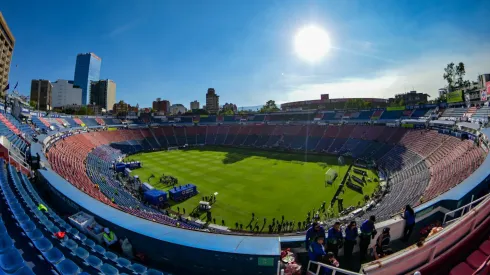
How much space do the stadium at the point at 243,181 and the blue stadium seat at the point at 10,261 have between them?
3.59 feet

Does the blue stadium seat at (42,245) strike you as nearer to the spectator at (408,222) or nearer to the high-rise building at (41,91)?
the spectator at (408,222)

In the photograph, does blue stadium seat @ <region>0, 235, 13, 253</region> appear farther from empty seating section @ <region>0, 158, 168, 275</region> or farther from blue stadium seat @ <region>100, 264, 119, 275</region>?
blue stadium seat @ <region>100, 264, 119, 275</region>

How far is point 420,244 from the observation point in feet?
15.7

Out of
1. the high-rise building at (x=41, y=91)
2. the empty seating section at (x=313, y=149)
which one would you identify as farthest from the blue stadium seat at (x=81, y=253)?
the high-rise building at (x=41, y=91)

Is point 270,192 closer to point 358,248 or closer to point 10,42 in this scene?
point 358,248

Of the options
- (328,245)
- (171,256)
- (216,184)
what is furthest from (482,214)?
(216,184)

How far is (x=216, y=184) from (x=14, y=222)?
84.3ft

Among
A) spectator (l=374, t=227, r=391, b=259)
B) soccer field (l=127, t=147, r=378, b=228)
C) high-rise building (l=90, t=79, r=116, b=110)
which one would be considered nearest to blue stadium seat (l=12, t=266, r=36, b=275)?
spectator (l=374, t=227, r=391, b=259)

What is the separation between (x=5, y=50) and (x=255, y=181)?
82318mm

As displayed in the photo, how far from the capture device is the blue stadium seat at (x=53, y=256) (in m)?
4.89

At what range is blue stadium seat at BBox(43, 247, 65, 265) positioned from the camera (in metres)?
4.89

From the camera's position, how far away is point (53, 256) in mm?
5070

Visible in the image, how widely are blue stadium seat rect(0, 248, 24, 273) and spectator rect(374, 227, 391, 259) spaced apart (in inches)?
302

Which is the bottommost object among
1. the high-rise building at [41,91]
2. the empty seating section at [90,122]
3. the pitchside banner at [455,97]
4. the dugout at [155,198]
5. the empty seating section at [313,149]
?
the dugout at [155,198]
